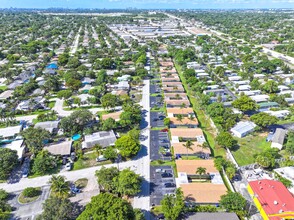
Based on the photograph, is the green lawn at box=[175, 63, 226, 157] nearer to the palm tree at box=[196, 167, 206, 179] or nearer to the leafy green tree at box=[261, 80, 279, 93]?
the palm tree at box=[196, 167, 206, 179]

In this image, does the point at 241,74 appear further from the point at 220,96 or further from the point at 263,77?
the point at 220,96

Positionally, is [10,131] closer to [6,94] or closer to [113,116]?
[113,116]

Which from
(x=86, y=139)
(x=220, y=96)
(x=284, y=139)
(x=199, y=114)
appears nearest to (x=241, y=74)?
(x=220, y=96)

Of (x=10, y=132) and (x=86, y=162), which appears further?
(x=10, y=132)

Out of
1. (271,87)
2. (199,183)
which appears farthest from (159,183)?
(271,87)

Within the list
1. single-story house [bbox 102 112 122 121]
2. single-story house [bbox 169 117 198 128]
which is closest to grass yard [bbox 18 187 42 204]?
single-story house [bbox 102 112 122 121]

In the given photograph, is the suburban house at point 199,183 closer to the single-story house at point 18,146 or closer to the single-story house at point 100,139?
the single-story house at point 100,139
